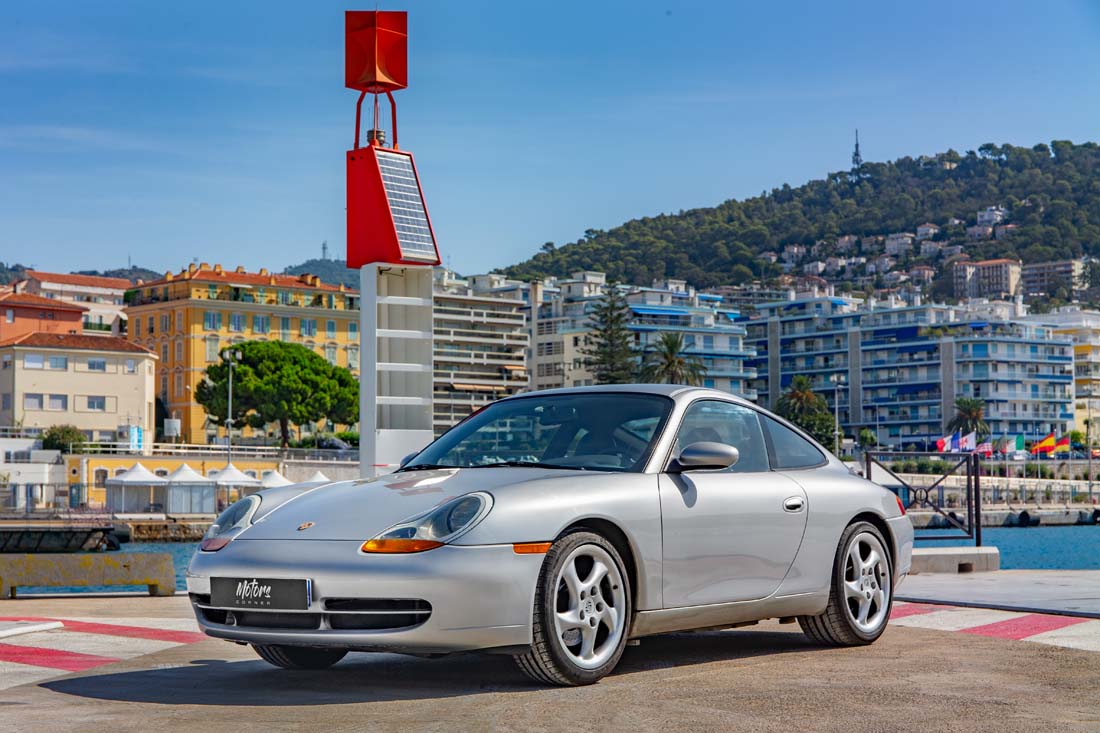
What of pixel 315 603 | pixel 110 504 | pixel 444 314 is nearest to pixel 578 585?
pixel 315 603

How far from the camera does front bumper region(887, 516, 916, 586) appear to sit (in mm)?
8055

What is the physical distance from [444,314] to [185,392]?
123ft

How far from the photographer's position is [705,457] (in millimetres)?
Answer: 6762

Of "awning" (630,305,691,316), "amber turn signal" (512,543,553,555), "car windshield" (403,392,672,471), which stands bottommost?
"amber turn signal" (512,543,553,555)

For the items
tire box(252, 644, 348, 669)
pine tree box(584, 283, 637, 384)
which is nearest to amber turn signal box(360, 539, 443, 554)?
tire box(252, 644, 348, 669)

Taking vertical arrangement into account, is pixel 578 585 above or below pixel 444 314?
below

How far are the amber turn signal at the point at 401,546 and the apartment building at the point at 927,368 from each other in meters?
152

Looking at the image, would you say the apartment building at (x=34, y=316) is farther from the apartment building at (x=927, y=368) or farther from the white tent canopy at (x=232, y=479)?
the apartment building at (x=927, y=368)

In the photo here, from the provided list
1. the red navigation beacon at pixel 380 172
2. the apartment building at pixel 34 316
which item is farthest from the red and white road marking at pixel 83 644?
the apartment building at pixel 34 316

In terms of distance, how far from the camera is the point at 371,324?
1867cm

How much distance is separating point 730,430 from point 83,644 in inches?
154

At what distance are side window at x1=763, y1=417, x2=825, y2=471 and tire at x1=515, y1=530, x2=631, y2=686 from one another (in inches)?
62.4

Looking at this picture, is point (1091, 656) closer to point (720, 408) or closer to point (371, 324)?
point (720, 408)

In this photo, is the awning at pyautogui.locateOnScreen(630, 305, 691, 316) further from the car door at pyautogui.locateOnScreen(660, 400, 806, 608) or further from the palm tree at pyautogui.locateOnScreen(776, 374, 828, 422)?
the car door at pyautogui.locateOnScreen(660, 400, 806, 608)
